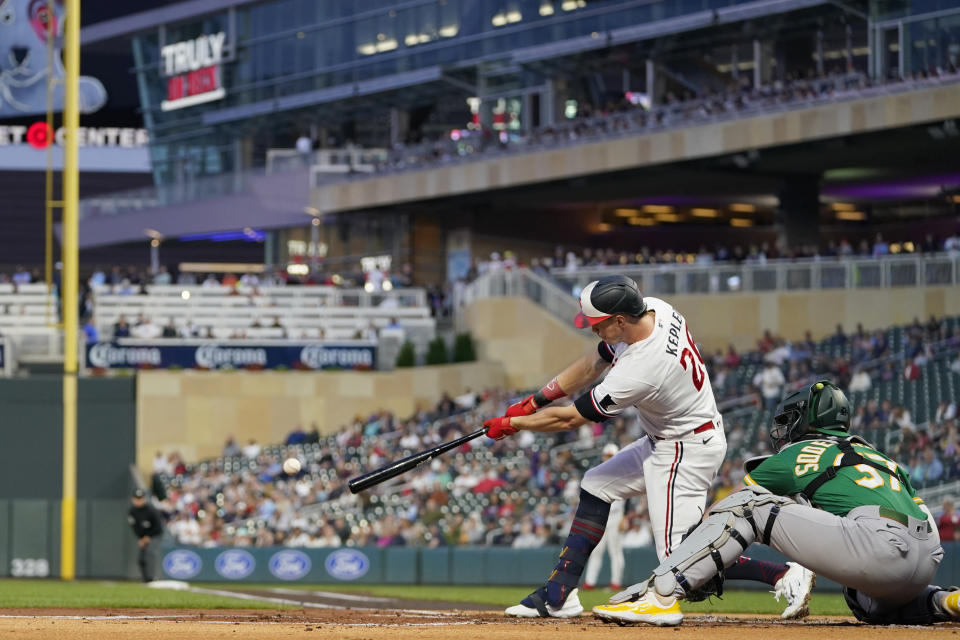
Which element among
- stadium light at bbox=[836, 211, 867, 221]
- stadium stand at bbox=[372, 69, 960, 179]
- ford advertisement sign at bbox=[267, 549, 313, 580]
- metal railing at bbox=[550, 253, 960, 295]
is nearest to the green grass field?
ford advertisement sign at bbox=[267, 549, 313, 580]

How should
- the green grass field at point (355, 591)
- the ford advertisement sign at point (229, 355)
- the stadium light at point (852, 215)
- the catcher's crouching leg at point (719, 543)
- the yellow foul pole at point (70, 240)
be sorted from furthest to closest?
1. the stadium light at point (852, 215)
2. the ford advertisement sign at point (229, 355)
3. the yellow foul pole at point (70, 240)
4. the green grass field at point (355, 591)
5. the catcher's crouching leg at point (719, 543)

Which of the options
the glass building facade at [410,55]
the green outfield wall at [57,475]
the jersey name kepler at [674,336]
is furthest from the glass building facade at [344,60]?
the jersey name kepler at [674,336]

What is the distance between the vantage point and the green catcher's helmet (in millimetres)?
7043

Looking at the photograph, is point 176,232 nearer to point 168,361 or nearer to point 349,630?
point 168,361

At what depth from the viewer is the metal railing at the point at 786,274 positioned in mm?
28422

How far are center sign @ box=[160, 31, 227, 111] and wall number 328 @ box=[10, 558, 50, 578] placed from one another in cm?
2903

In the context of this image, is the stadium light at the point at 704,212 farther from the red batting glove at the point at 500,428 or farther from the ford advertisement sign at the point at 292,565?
the red batting glove at the point at 500,428

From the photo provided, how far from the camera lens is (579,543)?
26.2 ft

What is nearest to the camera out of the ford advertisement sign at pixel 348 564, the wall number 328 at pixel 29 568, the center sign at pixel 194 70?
the ford advertisement sign at pixel 348 564

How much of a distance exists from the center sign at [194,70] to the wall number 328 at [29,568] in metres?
29.0

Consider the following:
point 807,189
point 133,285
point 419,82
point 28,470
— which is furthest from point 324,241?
point 28,470

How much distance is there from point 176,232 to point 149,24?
8.71m

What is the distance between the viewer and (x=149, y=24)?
54656mm

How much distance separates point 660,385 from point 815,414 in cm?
83
